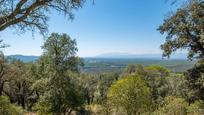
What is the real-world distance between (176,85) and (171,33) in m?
38.8

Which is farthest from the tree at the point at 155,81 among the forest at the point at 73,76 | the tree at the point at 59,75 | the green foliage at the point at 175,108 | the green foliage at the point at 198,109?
the tree at the point at 59,75

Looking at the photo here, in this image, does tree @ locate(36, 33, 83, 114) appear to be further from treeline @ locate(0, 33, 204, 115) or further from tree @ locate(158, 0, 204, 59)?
tree @ locate(158, 0, 204, 59)

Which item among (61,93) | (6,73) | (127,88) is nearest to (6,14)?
(61,93)

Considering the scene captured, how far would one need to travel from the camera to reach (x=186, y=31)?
53.5 ft

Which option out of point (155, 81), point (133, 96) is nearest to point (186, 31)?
point (133, 96)

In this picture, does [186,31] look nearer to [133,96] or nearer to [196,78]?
[196,78]

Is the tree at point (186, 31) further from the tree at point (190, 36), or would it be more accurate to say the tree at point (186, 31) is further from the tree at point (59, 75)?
the tree at point (59, 75)

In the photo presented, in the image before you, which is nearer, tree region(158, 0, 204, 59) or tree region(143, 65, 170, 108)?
tree region(158, 0, 204, 59)

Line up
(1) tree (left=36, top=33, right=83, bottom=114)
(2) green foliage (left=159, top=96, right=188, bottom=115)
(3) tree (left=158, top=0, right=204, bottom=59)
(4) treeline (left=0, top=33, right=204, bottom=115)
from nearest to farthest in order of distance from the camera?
(3) tree (left=158, top=0, right=204, bottom=59) → (4) treeline (left=0, top=33, right=204, bottom=115) → (1) tree (left=36, top=33, right=83, bottom=114) → (2) green foliage (left=159, top=96, right=188, bottom=115)

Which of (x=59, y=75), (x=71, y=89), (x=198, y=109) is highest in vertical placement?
(x=59, y=75)

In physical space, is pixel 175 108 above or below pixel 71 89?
below

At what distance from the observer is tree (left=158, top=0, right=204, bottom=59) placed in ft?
50.2

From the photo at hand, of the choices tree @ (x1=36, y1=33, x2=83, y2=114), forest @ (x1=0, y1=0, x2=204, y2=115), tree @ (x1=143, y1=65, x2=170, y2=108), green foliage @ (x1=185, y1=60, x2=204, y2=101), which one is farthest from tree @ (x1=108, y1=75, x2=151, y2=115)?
tree @ (x1=143, y1=65, x2=170, y2=108)

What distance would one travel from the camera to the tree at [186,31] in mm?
15305
